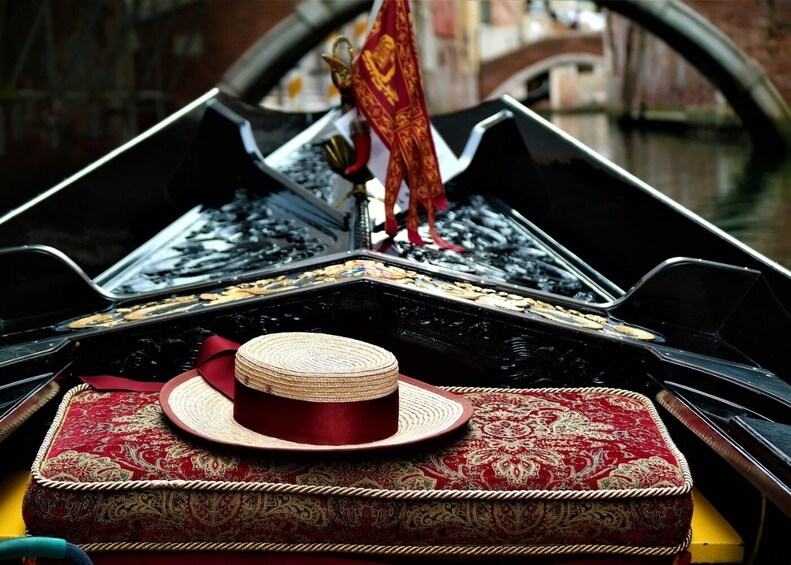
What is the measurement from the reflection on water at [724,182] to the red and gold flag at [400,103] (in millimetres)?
2219

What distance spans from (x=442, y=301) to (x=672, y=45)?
295 inches

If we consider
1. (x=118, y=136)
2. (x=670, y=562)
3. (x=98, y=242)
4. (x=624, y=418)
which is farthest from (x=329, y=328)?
(x=118, y=136)

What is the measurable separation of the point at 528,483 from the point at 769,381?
0.37 m

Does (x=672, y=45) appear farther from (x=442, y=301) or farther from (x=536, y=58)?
(x=536, y=58)

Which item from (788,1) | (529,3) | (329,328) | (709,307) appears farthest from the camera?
(529,3)

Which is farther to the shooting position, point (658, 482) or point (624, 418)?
point (624, 418)

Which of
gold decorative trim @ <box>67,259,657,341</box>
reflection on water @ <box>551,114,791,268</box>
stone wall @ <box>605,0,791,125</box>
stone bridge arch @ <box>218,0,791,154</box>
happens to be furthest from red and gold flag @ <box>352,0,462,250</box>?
stone wall @ <box>605,0,791,125</box>

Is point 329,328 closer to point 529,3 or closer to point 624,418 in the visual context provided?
point 624,418

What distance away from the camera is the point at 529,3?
2322 centimetres

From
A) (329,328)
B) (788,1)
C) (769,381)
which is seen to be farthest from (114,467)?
(788,1)

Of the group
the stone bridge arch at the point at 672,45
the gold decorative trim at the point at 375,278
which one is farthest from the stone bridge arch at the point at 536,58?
the gold decorative trim at the point at 375,278

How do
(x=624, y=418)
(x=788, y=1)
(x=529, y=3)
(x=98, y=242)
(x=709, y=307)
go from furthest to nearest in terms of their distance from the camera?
Answer: (x=529, y=3) → (x=788, y=1) → (x=98, y=242) → (x=709, y=307) → (x=624, y=418)

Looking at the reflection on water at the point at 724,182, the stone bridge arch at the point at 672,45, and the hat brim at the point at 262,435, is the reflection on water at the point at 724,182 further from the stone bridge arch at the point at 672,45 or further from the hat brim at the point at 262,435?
the hat brim at the point at 262,435

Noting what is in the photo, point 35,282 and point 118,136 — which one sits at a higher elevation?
point 35,282
